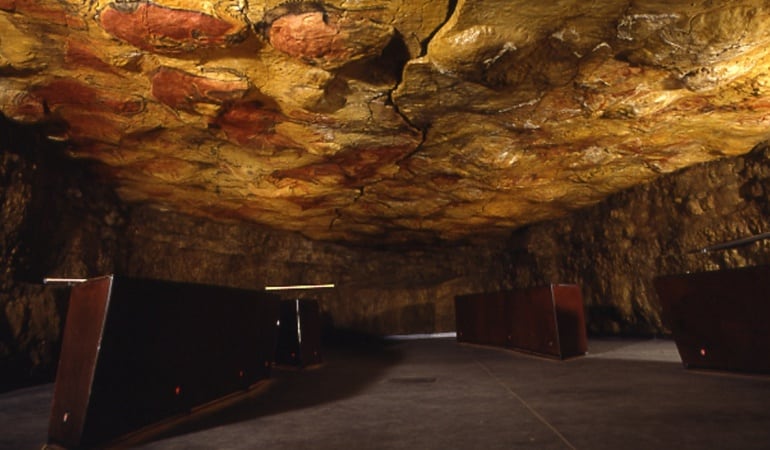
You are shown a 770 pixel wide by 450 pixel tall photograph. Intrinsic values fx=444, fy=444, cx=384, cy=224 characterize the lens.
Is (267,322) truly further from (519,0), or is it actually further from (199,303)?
(519,0)

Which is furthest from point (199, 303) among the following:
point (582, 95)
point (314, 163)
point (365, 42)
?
point (582, 95)

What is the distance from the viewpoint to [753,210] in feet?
19.6

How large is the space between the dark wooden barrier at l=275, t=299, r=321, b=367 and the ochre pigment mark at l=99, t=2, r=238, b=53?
2.82 m

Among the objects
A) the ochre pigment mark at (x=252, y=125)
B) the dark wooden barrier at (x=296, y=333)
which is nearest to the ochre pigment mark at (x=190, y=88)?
the ochre pigment mark at (x=252, y=125)

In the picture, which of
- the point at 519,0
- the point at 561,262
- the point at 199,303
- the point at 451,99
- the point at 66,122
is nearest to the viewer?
the point at 199,303

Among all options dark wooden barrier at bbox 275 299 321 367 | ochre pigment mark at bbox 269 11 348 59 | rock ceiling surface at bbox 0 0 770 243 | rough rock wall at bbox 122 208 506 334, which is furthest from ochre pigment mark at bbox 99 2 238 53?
rough rock wall at bbox 122 208 506 334

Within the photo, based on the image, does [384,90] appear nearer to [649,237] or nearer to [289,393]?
[289,393]

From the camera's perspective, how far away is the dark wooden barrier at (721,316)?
3.10m

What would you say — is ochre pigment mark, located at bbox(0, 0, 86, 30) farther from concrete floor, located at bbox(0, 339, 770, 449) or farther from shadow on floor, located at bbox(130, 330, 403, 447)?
shadow on floor, located at bbox(130, 330, 403, 447)

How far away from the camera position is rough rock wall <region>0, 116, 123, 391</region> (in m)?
4.54

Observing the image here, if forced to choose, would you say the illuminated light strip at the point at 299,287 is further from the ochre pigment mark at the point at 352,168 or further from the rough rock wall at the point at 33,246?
the rough rock wall at the point at 33,246

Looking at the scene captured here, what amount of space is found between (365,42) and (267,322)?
8.76 ft

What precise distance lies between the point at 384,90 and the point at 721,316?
11.3 ft

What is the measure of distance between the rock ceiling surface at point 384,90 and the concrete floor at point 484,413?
109 inches
